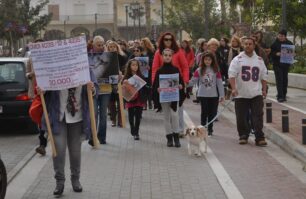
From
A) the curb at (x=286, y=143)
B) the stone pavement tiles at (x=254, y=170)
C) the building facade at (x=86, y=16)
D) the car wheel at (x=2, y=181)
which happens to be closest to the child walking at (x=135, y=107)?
the stone pavement tiles at (x=254, y=170)

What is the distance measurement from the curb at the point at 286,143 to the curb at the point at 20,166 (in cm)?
406

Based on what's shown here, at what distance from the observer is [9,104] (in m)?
12.6

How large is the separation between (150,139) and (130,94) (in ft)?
2.97

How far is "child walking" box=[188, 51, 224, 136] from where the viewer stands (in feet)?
38.4

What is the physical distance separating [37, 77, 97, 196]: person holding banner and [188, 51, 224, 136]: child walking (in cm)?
440

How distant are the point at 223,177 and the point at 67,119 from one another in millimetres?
2327

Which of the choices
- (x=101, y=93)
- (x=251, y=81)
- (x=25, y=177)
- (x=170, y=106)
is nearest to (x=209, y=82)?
(x=251, y=81)

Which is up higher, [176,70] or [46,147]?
[176,70]

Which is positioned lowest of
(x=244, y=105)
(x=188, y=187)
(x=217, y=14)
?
(x=188, y=187)

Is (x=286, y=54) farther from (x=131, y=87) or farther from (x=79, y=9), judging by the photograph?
(x=79, y=9)

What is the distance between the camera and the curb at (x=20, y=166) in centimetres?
859

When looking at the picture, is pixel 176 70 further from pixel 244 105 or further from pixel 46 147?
pixel 46 147

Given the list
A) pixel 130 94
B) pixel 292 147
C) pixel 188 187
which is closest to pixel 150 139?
pixel 130 94

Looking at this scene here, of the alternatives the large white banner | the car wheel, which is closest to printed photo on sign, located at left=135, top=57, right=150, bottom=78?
the large white banner
